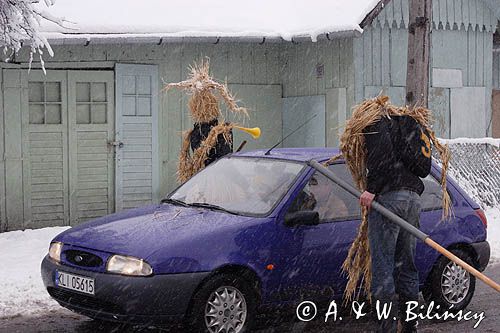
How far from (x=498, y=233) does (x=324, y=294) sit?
6436 millimetres

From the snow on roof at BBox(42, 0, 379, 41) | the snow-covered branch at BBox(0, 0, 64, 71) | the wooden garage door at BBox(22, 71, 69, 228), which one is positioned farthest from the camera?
the wooden garage door at BBox(22, 71, 69, 228)

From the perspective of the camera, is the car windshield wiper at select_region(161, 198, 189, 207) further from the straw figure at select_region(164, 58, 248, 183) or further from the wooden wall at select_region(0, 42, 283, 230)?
the wooden wall at select_region(0, 42, 283, 230)

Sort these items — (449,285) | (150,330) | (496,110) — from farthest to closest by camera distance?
1. (496,110)
2. (449,285)
3. (150,330)

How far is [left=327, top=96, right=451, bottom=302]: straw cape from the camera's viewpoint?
627 centimetres

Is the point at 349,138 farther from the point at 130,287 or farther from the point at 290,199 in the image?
the point at 130,287

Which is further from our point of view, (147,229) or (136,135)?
(136,135)

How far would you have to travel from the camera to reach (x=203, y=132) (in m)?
9.30

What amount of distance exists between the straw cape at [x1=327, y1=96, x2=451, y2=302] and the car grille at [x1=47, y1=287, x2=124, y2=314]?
1895 millimetres

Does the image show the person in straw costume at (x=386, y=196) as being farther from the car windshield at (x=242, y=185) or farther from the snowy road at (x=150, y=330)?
the car windshield at (x=242, y=185)

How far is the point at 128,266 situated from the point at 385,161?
2068 mm

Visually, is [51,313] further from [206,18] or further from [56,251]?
[206,18]

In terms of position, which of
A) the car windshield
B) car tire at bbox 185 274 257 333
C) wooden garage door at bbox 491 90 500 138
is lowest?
car tire at bbox 185 274 257 333

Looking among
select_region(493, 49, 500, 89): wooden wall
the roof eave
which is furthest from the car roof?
select_region(493, 49, 500, 89): wooden wall

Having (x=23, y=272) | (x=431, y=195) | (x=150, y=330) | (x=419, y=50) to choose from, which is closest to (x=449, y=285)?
(x=431, y=195)
